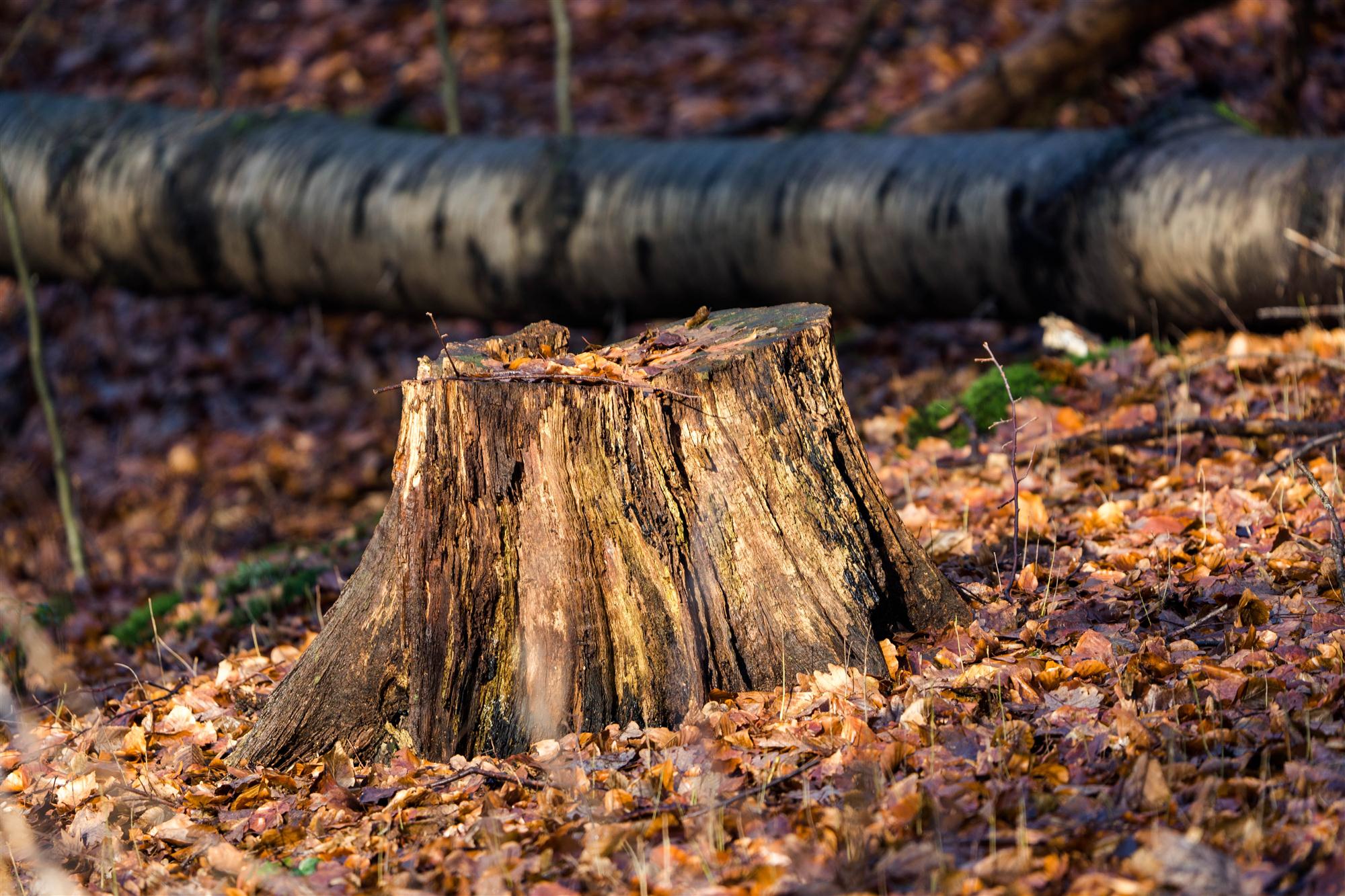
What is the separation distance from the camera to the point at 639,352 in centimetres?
285

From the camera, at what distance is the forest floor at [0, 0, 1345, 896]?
2100mm

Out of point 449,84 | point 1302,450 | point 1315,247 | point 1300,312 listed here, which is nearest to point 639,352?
A: point 1302,450

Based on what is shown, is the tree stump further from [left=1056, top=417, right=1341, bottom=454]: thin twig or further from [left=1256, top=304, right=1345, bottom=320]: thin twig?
[left=1256, top=304, right=1345, bottom=320]: thin twig

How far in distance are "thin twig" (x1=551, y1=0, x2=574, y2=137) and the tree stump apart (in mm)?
4967

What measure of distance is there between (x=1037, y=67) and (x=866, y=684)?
21.0 feet

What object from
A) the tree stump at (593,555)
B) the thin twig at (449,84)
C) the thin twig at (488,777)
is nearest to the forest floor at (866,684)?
the thin twig at (488,777)

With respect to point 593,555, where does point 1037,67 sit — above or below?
above

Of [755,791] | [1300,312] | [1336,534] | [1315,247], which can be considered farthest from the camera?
[1315,247]

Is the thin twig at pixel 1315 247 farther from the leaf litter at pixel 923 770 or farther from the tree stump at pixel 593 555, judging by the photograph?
the tree stump at pixel 593 555

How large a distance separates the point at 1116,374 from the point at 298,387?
5.22 metres

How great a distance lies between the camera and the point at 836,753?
2.42 metres

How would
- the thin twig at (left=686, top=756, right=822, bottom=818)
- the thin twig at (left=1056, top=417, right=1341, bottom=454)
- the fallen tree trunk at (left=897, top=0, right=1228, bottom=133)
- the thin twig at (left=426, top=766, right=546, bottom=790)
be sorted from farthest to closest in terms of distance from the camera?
the fallen tree trunk at (left=897, top=0, right=1228, bottom=133) < the thin twig at (left=1056, top=417, right=1341, bottom=454) < the thin twig at (left=426, top=766, right=546, bottom=790) < the thin twig at (left=686, top=756, right=822, bottom=818)

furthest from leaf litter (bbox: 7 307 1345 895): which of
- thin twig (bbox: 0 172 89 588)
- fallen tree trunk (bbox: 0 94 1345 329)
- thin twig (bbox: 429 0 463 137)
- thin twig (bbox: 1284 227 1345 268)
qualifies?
thin twig (bbox: 429 0 463 137)

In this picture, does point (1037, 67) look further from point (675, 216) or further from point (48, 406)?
point (48, 406)
